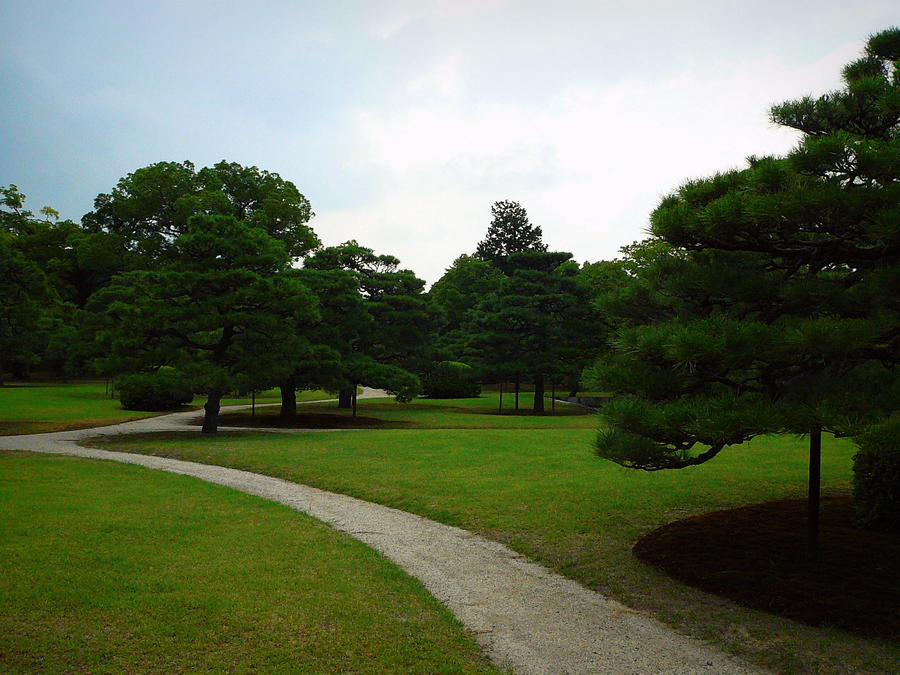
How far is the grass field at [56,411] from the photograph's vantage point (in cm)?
1908

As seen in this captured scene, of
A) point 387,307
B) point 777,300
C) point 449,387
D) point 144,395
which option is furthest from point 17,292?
point 449,387

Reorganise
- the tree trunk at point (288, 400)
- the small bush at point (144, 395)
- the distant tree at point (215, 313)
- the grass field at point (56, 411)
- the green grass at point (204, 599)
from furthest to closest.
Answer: the small bush at point (144, 395) < the tree trunk at point (288, 400) < the grass field at point (56, 411) < the distant tree at point (215, 313) < the green grass at point (204, 599)

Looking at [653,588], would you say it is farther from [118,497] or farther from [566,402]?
[566,402]

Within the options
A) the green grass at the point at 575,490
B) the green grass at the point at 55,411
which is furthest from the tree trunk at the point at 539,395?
the green grass at the point at 55,411

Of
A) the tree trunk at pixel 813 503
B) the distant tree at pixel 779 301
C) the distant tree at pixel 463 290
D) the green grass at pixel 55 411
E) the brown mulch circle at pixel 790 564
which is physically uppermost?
the distant tree at pixel 463 290

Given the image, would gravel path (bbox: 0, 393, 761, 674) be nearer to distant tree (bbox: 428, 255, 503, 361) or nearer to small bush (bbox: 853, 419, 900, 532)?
small bush (bbox: 853, 419, 900, 532)

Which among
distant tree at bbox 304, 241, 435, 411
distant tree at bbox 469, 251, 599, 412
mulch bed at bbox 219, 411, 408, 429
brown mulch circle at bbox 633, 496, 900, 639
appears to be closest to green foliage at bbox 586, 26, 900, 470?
brown mulch circle at bbox 633, 496, 900, 639

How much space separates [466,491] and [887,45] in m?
7.70

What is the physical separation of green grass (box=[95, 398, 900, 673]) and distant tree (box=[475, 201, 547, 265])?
5080cm

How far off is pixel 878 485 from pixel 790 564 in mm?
1841

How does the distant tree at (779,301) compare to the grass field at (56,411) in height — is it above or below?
above

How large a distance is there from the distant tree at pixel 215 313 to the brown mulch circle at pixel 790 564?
42.4 feet

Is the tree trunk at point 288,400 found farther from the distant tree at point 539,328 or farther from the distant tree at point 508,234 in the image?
the distant tree at point 508,234

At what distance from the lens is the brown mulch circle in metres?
5.00
